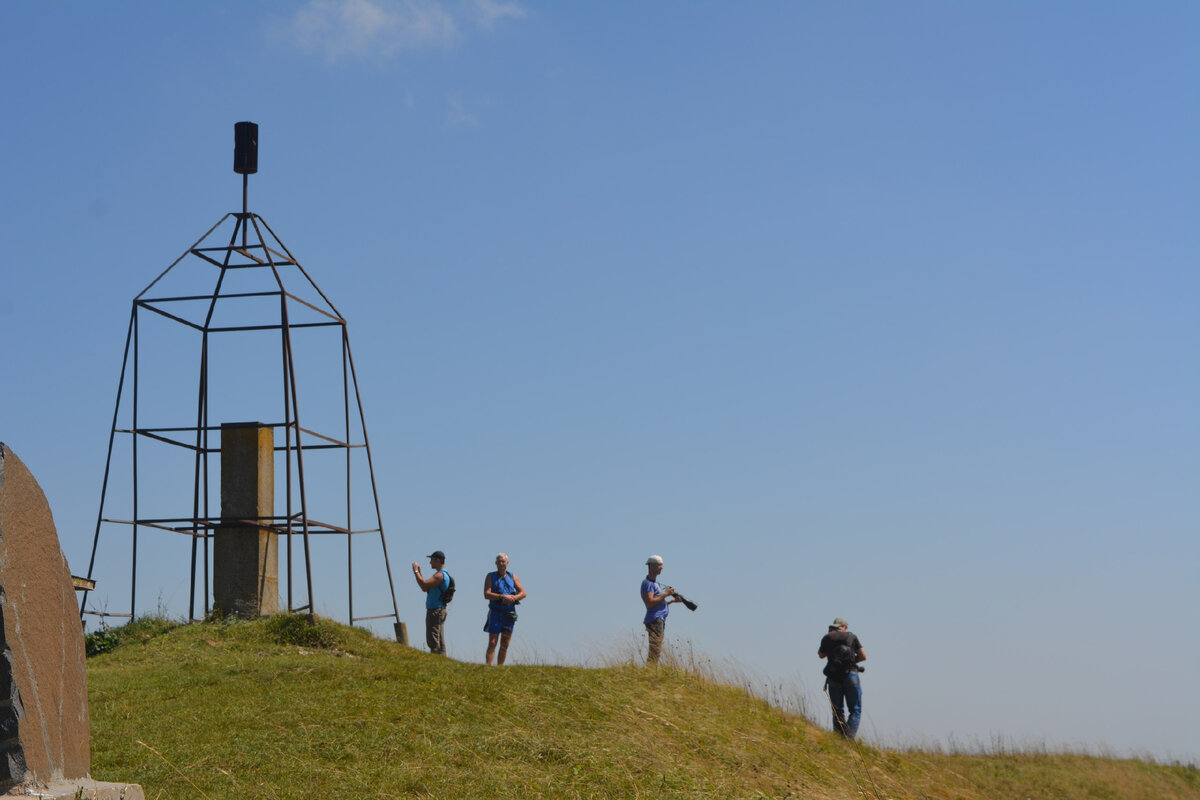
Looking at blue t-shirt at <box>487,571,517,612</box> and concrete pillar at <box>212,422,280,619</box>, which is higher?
concrete pillar at <box>212,422,280,619</box>

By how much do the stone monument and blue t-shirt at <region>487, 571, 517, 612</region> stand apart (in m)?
9.07

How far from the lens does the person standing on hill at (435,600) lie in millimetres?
16741

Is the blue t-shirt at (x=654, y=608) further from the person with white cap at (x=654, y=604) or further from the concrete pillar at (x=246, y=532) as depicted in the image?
the concrete pillar at (x=246, y=532)

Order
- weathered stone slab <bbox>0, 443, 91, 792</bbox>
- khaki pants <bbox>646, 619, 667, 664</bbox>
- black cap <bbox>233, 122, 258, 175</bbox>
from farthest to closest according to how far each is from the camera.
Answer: black cap <bbox>233, 122, 258, 175</bbox> → khaki pants <bbox>646, 619, 667, 664</bbox> → weathered stone slab <bbox>0, 443, 91, 792</bbox>

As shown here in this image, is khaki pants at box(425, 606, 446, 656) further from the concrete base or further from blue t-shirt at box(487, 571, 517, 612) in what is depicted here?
the concrete base

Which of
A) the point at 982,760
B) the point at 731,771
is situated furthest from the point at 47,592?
the point at 982,760

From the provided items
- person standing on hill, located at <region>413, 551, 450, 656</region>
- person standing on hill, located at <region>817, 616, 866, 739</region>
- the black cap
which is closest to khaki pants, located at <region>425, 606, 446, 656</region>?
person standing on hill, located at <region>413, 551, 450, 656</region>

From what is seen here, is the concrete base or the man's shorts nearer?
the concrete base

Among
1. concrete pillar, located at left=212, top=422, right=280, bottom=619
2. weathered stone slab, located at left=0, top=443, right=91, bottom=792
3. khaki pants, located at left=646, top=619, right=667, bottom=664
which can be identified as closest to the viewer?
weathered stone slab, located at left=0, top=443, right=91, bottom=792

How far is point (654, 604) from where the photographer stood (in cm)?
1612

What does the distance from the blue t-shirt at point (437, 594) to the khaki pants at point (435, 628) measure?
6 cm

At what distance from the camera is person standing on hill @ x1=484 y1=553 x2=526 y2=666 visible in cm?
1622

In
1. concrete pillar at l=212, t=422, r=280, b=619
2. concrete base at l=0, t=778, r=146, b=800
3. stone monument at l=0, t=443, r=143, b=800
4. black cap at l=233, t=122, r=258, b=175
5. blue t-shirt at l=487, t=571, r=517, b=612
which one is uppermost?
black cap at l=233, t=122, r=258, b=175

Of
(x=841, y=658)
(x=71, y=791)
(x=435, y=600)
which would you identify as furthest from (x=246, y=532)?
(x=71, y=791)
